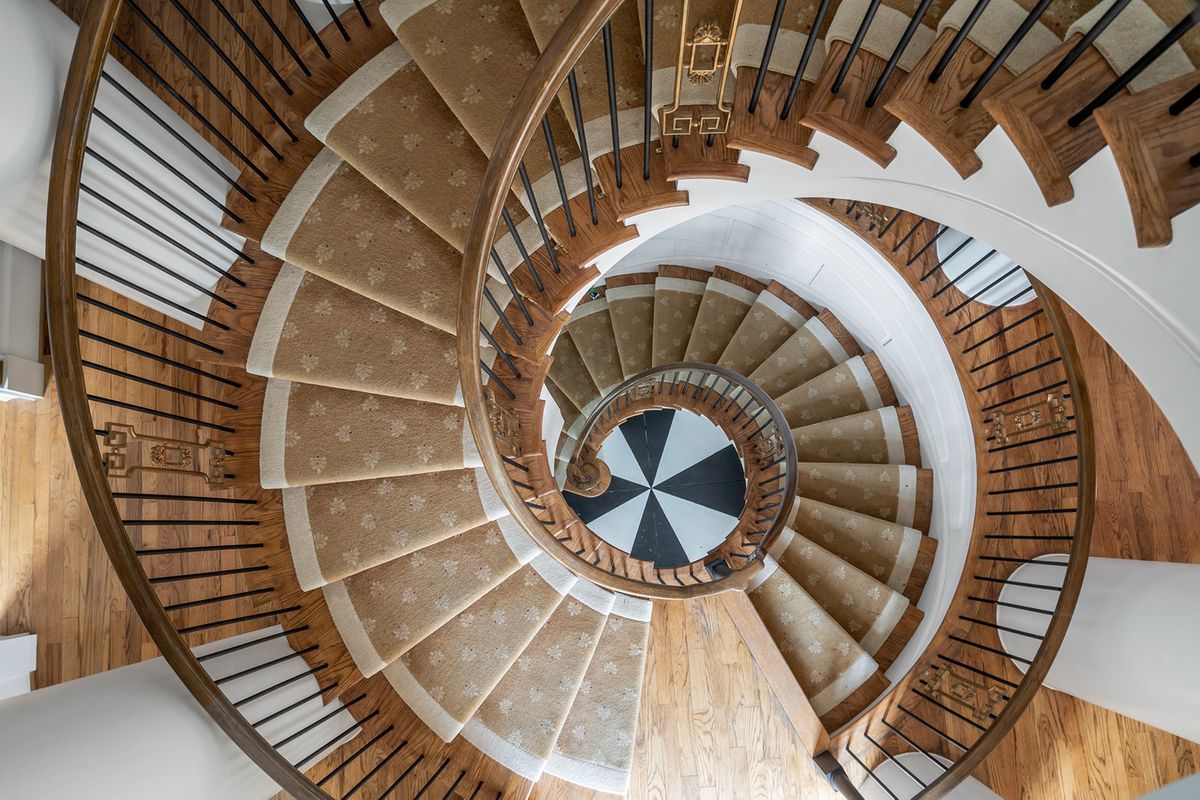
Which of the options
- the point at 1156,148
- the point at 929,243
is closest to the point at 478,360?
the point at 1156,148

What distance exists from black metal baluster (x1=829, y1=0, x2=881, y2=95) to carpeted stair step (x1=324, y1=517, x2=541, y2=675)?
261 cm

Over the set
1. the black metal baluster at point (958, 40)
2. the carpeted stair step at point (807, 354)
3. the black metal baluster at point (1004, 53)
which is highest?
the black metal baluster at point (958, 40)

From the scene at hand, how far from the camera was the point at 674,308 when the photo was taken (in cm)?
614

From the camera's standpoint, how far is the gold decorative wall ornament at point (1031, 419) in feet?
10.1

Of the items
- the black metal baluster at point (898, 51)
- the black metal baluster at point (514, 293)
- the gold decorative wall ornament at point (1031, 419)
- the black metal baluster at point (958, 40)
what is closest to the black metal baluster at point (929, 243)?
the gold decorative wall ornament at point (1031, 419)

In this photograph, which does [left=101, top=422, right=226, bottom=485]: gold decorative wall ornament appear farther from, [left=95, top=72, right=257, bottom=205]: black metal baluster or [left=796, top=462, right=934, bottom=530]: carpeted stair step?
[left=796, top=462, right=934, bottom=530]: carpeted stair step

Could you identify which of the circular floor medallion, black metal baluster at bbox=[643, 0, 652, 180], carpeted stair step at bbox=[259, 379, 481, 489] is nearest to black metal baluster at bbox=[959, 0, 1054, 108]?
black metal baluster at bbox=[643, 0, 652, 180]

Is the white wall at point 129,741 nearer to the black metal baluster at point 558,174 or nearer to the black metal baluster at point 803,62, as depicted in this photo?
the black metal baluster at point 558,174

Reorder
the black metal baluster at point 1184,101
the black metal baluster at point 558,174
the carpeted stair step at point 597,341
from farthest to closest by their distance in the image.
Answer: the carpeted stair step at point 597,341
the black metal baluster at point 558,174
the black metal baluster at point 1184,101

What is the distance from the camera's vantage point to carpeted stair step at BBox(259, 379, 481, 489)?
117 inches

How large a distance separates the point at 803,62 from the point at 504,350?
70.7 inches

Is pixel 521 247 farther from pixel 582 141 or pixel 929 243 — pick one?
pixel 929 243

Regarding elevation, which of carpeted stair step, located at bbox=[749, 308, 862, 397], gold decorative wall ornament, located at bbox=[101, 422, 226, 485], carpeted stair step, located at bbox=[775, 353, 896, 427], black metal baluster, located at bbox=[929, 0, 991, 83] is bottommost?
gold decorative wall ornament, located at bbox=[101, 422, 226, 485]

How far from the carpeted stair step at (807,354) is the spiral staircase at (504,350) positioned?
139cm
